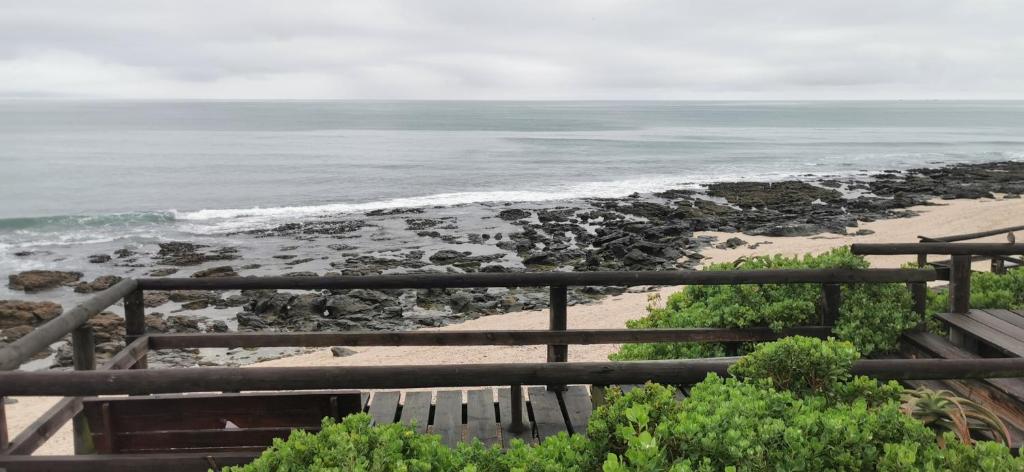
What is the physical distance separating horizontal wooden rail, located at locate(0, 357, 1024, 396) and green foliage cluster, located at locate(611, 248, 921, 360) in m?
2.59

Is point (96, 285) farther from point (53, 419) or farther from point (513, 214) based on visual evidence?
point (53, 419)

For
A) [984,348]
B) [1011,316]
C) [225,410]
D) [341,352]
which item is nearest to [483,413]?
[225,410]

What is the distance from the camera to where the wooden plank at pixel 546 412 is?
429 centimetres

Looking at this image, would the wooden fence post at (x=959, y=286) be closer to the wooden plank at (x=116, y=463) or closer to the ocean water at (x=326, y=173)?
the wooden plank at (x=116, y=463)

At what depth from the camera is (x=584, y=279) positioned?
5.00 m

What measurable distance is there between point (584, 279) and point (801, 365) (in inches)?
84.3

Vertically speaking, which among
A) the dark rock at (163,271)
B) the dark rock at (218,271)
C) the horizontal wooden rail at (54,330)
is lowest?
the dark rock at (163,271)

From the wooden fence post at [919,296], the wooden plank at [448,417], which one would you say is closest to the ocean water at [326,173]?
the wooden plank at [448,417]

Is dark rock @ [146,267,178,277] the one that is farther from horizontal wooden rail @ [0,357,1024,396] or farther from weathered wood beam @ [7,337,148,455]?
horizontal wooden rail @ [0,357,1024,396]

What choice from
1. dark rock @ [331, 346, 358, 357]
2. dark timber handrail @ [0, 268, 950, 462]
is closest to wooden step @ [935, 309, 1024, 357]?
dark timber handrail @ [0, 268, 950, 462]

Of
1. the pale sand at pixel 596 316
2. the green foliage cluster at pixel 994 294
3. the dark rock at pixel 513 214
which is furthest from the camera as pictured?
the dark rock at pixel 513 214

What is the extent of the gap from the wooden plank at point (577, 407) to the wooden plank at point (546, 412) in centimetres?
4

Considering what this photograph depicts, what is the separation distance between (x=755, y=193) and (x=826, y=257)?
33.3 m

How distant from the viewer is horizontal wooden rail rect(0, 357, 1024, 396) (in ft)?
9.10
